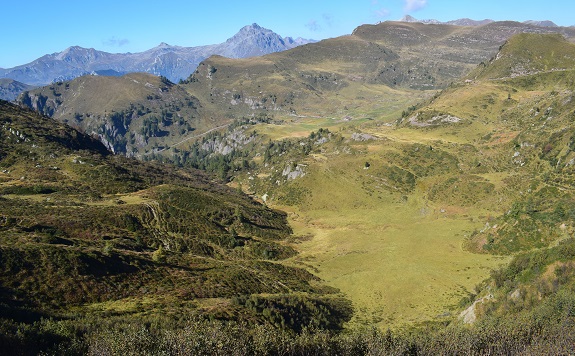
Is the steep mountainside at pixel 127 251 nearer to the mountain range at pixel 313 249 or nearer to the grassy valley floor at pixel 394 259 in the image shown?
the mountain range at pixel 313 249

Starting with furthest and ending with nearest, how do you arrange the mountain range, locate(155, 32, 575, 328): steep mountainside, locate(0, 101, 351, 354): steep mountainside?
locate(155, 32, 575, 328): steep mountainside, locate(0, 101, 351, 354): steep mountainside, the mountain range

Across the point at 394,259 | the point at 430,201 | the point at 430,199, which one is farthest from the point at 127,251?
the point at 430,199

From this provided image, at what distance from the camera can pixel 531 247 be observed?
8438 cm

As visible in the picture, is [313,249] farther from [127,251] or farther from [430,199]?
[127,251]

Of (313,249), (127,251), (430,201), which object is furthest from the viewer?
(430,201)

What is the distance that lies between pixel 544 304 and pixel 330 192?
101608mm

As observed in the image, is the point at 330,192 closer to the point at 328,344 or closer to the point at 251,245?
the point at 251,245

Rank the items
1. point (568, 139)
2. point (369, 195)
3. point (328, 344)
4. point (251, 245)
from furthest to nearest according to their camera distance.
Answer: point (369, 195), point (568, 139), point (251, 245), point (328, 344)

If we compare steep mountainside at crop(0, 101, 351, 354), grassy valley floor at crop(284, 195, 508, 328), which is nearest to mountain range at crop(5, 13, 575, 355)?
steep mountainside at crop(0, 101, 351, 354)

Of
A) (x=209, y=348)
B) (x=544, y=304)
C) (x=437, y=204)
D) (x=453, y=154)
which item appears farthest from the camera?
(x=453, y=154)

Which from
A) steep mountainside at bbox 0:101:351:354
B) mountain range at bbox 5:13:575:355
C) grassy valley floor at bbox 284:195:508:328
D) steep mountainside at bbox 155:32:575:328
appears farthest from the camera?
steep mountainside at bbox 155:32:575:328

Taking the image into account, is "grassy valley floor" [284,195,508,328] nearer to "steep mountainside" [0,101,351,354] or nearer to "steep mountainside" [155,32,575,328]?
"steep mountainside" [155,32,575,328]

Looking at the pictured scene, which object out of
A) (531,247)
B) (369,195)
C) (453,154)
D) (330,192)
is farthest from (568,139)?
(330,192)

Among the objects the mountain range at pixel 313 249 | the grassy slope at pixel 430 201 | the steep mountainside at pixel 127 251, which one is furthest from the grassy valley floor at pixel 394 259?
the steep mountainside at pixel 127 251
